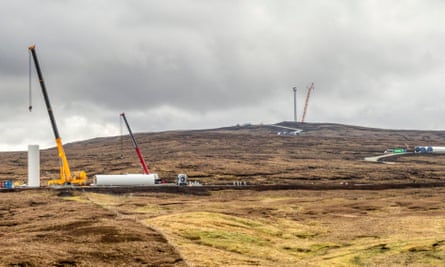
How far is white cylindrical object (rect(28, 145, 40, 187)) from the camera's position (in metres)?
105

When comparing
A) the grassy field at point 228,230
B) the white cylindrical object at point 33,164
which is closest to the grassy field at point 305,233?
the grassy field at point 228,230

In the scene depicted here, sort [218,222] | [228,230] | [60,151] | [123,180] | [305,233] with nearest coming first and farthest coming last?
1. [228,230]
2. [218,222]
3. [305,233]
4. [60,151]
5. [123,180]

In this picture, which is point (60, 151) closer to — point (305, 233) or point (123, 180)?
point (123, 180)

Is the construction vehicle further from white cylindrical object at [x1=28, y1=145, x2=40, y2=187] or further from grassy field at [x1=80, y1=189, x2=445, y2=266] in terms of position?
grassy field at [x1=80, y1=189, x2=445, y2=266]

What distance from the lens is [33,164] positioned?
10656cm

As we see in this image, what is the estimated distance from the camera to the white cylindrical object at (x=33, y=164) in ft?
345

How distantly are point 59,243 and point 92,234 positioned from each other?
11.4ft

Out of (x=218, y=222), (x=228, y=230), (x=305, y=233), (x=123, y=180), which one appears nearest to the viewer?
(x=228, y=230)

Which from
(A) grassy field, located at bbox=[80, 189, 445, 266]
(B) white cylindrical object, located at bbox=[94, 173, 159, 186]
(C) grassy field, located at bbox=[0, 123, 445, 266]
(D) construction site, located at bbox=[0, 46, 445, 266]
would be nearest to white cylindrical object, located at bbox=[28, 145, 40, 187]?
(D) construction site, located at bbox=[0, 46, 445, 266]

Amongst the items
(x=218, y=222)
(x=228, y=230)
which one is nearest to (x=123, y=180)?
(x=218, y=222)

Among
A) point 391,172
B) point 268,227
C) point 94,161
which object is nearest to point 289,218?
point 268,227

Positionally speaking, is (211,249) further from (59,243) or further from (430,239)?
(430,239)

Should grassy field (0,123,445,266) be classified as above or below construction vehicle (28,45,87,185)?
below

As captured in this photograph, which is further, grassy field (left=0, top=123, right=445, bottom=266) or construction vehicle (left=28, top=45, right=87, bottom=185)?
construction vehicle (left=28, top=45, right=87, bottom=185)
